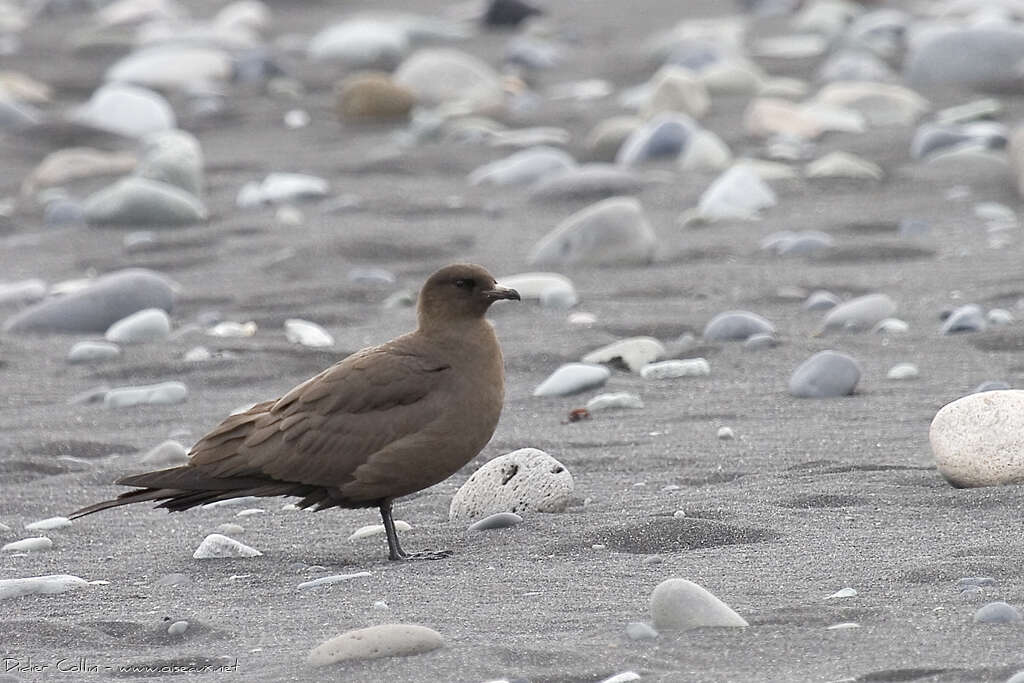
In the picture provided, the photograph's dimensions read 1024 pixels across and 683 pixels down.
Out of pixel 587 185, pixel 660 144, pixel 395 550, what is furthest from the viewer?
pixel 660 144

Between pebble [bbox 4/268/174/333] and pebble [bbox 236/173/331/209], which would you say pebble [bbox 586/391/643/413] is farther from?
pebble [bbox 236/173/331/209]

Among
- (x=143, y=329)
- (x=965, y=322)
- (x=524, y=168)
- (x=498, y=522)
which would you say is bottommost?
(x=498, y=522)

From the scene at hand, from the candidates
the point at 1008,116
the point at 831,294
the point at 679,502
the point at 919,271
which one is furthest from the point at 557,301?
the point at 1008,116

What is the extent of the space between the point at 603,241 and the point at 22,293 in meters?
2.70

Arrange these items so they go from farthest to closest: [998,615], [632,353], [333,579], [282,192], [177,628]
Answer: [282,192] < [632,353] < [333,579] < [177,628] < [998,615]

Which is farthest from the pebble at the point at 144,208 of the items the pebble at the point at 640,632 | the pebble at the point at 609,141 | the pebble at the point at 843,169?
the pebble at the point at 640,632

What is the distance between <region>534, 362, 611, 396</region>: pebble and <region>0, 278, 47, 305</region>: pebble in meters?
2.96

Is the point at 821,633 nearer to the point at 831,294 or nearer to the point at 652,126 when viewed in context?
the point at 831,294

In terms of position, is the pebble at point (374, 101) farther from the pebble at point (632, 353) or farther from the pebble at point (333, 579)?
the pebble at point (333, 579)

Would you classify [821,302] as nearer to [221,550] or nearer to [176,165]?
[221,550]

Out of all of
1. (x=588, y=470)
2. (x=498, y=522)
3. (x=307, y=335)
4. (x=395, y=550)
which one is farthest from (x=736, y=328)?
(x=395, y=550)

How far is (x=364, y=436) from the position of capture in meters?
4.48

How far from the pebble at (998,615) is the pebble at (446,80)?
347 inches

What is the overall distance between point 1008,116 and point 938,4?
4.96 metres
